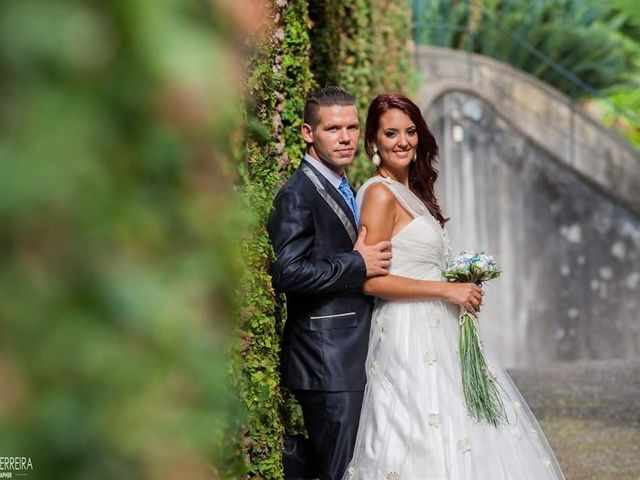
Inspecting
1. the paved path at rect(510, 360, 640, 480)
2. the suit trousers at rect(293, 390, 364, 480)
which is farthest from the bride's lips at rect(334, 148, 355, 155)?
the paved path at rect(510, 360, 640, 480)

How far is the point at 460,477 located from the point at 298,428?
46.7 inches

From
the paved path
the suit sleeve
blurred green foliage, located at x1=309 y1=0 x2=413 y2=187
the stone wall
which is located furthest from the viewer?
the stone wall

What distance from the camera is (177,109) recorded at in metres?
1.39

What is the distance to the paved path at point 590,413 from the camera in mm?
7270

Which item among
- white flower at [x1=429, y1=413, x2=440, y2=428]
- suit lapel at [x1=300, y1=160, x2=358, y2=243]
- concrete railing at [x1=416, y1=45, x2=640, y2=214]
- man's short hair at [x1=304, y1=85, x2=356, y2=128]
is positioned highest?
concrete railing at [x1=416, y1=45, x2=640, y2=214]

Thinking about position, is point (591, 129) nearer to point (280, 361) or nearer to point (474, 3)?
point (474, 3)

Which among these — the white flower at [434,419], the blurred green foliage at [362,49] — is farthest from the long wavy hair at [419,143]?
the blurred green foliage at [362,49]

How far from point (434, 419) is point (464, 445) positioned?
0.14m

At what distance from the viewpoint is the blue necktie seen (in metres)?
4.66

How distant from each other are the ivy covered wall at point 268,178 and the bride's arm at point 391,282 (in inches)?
14.6

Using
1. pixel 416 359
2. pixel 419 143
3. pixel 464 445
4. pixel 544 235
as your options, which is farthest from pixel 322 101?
pixel 544 235

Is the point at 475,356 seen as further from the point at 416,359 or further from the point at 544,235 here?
the point at 544,235

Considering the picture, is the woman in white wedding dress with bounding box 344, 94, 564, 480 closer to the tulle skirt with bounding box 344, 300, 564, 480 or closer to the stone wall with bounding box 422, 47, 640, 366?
the tulle skirt with bounding box 344, 300, 564, 480

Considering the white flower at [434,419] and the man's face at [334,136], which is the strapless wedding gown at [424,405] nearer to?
the white flower at [434,419]
